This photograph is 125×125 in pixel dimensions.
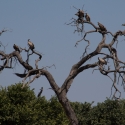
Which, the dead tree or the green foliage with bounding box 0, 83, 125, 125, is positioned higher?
the green foliage with bounding box 0, 83, 125, 125

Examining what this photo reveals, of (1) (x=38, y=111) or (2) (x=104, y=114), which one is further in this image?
(2) (x=104, y=114)

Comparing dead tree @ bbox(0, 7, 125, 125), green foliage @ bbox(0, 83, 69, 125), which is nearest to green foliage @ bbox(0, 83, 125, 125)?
green foliage @ bbox(0, 83, 69, 125)

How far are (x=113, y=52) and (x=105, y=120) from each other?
456 inches

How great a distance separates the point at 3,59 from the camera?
10.8 meters

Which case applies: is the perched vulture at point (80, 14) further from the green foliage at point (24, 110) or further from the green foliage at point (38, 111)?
the green foliage at point (24, 110)

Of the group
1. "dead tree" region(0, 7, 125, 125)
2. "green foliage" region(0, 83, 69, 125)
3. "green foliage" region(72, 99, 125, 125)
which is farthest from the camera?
"green foliage" region(72, 99, 125, 125)

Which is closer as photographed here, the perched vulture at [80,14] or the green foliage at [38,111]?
the perched vulture at [80,14]

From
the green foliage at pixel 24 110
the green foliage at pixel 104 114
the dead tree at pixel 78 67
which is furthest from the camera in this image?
the green foliage at pixel 104 114

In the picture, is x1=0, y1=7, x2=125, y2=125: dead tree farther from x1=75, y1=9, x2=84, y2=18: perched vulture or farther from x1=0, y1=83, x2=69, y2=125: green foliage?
x1=0, y1=83, x2=69, y2=125: green foliage

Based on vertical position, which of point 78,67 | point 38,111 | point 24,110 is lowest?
point 78,67

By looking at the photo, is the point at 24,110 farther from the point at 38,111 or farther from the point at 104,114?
the point at 104,114

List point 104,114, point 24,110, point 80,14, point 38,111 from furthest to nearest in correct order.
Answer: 1. point 104,114
2. point 38,111
3. point 24,110
4. point 80,14

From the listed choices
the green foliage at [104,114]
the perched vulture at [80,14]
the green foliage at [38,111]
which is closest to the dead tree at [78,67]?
the perched vulture at [80,14]

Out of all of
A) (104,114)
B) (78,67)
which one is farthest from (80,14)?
(104,114)
